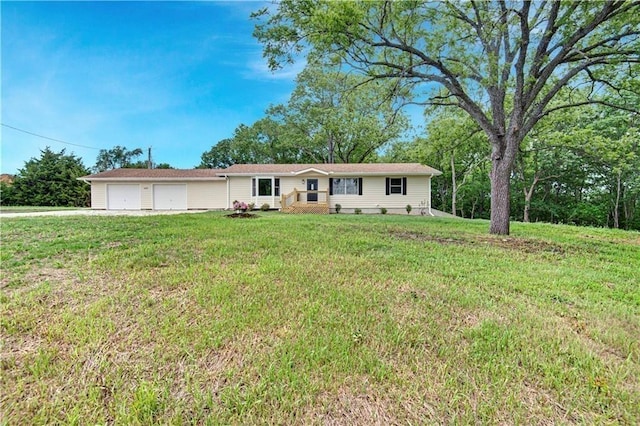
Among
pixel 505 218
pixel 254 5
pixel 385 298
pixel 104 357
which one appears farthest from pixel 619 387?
pixel 254 5

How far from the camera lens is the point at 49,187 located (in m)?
24.4

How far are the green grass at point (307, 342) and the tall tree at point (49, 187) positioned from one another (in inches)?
1017

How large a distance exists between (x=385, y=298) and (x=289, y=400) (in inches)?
66.6

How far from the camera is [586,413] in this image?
1.83 metres

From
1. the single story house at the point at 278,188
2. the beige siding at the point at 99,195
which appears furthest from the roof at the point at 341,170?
the beige siding at the point at 99,195

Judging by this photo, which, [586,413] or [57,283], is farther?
[57,283]

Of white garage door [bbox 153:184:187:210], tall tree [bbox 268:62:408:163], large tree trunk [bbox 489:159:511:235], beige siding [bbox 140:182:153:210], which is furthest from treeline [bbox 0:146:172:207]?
large tree trunk [bbox 489:159:511:235]

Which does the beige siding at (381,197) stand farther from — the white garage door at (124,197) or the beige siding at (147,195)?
the white garage door at (124,197)

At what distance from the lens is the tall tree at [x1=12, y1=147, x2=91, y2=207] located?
24.2 meters

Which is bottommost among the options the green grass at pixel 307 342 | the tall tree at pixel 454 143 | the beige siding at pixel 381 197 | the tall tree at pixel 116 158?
the green grass at pixel 307 342

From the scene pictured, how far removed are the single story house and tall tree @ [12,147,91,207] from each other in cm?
703

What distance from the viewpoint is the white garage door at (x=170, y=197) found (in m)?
20.1

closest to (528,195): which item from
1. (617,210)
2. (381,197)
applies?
(617,210)

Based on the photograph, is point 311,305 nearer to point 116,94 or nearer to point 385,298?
point 385,298
